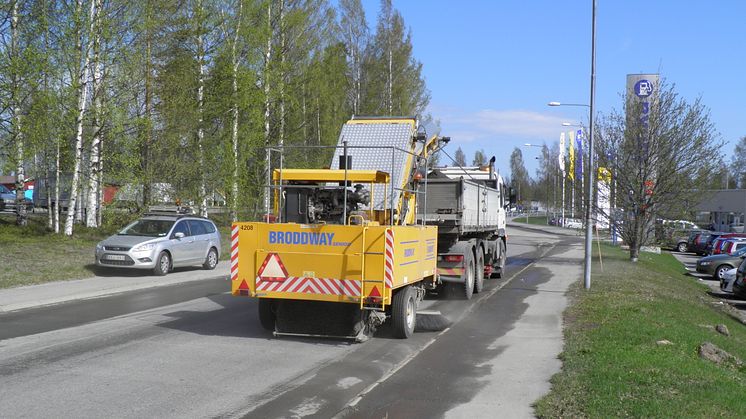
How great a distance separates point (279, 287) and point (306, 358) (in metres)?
1.24

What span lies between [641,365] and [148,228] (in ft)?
49.0

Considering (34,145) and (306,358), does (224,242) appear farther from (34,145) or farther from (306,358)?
(306,358)

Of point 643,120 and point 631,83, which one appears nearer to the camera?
point 643,120

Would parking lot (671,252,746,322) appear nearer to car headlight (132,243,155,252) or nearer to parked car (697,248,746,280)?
parked car (697,248,746,280)

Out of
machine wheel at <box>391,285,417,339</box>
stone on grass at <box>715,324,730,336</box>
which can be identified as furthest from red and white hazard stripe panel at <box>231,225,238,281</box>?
stone on grass at <box>715,324,730,336</box>

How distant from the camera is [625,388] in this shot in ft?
23.2

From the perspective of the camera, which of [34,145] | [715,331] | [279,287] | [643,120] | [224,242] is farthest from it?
[224,242]

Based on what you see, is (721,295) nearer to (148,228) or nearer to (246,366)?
(148,228)

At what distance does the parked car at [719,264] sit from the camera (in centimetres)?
2664

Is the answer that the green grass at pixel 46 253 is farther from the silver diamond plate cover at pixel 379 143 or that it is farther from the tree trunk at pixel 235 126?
the silver diamond plate cover at pixel 379 143

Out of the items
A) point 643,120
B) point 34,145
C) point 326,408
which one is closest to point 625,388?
point 326,408

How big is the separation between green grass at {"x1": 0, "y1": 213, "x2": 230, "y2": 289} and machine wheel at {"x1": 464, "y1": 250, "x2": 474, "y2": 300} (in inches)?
388

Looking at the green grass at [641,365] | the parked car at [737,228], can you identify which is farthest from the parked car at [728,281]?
the parked car at [737,228]

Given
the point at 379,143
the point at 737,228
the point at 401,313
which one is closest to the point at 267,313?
the point at 401,313
